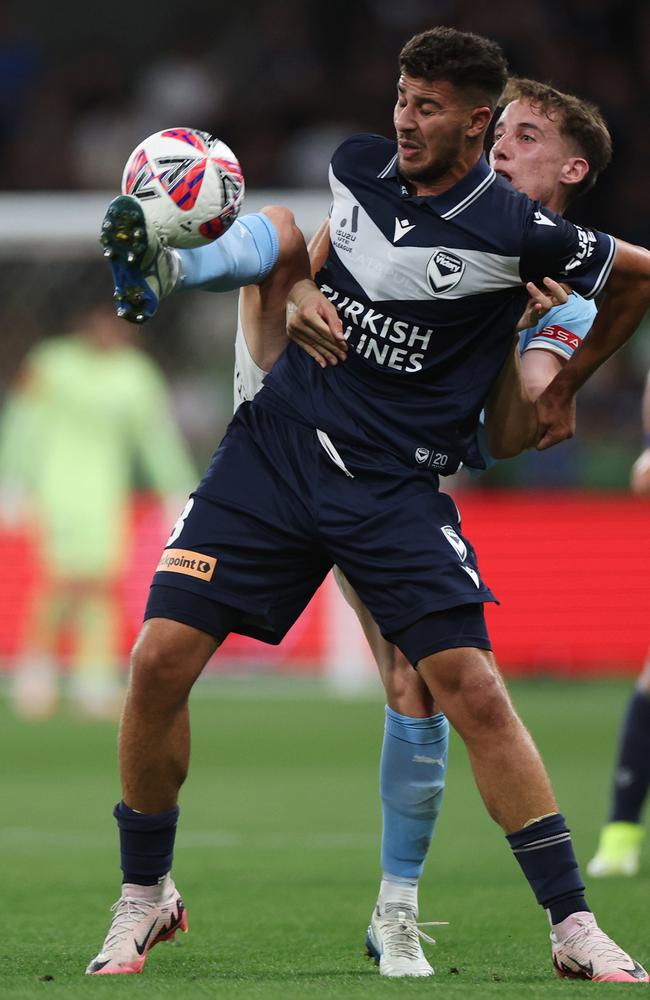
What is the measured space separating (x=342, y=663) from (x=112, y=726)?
254 cm

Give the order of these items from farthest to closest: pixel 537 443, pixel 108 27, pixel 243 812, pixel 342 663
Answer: pixel 108 27 < pixel 342 663 < pixel 243 812 < pixel 537 443

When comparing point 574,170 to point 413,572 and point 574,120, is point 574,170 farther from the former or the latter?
point 413,572

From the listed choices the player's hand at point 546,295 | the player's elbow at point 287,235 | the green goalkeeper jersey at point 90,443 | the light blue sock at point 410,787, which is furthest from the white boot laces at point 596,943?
the green goalkeeper jersey at point 90,443

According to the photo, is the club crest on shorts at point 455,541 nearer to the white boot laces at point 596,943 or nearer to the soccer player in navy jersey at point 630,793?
the white boot laces at point 596,943

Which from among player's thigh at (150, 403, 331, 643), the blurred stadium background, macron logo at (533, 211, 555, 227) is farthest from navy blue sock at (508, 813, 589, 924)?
the blurred stadium background

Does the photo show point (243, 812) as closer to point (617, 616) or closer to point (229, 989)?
point (229, 989)

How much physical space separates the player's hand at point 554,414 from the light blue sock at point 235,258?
2.53 feet

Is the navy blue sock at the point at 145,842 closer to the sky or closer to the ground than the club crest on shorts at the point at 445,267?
closer to the ground

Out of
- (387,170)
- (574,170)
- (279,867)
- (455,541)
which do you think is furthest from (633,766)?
(387,170)

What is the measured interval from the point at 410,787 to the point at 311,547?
0.74m

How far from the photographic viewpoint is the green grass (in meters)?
4.39

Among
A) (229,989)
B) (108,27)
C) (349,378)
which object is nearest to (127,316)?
(349,378)

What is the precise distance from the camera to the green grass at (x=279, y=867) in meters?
4.39

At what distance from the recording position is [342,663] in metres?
13.6
